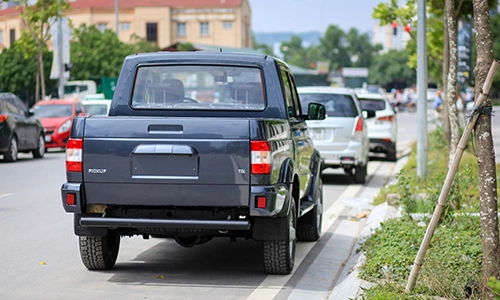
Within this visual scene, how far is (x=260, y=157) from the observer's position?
7227 mm

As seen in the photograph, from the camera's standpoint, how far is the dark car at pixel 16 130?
2169 centimetres

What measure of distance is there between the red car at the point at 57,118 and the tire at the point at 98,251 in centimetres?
1842

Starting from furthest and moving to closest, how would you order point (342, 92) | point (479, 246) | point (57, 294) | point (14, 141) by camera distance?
point (14, 141) → point (342, 92) → point (479, 246) → point (57, 294)

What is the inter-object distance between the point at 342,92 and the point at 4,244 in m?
9.10

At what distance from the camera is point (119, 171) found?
291 inches

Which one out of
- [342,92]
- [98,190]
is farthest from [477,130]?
[342,92]

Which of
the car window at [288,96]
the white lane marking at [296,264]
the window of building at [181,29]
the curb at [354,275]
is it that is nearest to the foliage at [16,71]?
the white lane marking at [296,264]

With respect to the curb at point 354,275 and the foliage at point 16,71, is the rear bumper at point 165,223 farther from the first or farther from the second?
the foliage at point 16,71

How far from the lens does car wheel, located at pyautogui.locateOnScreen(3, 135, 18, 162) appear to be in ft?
72.3

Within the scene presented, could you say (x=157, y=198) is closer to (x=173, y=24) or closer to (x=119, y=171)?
(x=119, y=171)

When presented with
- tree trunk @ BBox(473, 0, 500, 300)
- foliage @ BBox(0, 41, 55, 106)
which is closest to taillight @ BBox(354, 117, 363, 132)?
tree trunk @ BBox(473, 0, 500, 300)

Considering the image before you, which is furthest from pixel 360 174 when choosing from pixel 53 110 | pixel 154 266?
pixel 53 110

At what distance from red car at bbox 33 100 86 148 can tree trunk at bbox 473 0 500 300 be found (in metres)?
21.1

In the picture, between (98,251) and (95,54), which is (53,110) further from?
(95,54)
